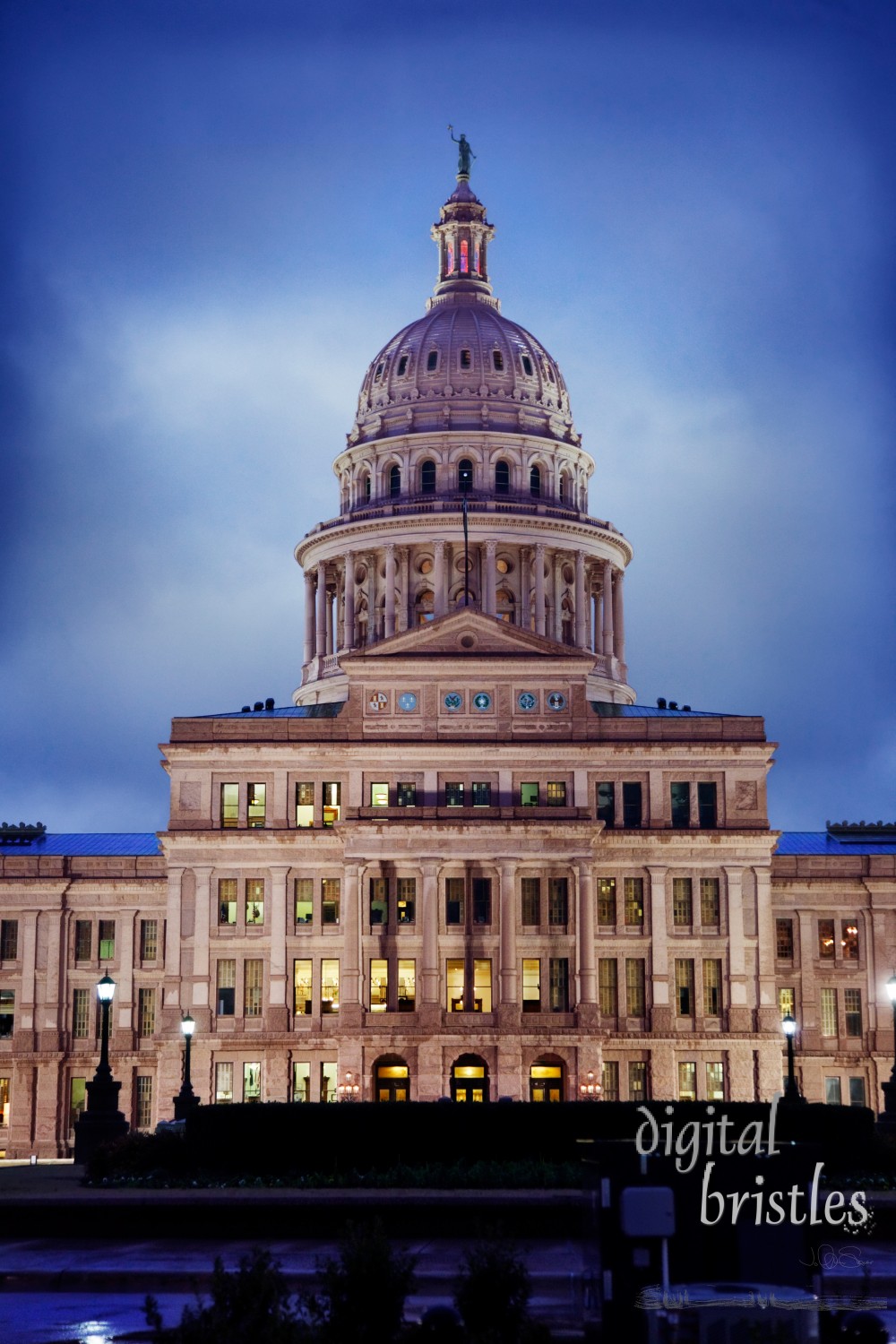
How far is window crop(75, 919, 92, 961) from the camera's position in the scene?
4230 inches

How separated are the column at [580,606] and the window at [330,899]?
36139 millimetres

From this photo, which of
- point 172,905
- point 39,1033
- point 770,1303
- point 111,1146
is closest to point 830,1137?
point 111,1146

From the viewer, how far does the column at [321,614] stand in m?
134

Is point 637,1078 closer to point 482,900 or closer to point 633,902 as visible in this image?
point 633,902

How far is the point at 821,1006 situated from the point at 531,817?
20754 millimetres

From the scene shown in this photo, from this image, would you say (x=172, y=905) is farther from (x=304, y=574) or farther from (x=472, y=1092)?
(x=304, y=574)

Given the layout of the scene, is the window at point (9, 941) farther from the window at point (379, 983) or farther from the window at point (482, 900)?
the window at point (482, 900)

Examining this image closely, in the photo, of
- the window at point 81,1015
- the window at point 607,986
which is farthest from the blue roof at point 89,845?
the window at point 607,986

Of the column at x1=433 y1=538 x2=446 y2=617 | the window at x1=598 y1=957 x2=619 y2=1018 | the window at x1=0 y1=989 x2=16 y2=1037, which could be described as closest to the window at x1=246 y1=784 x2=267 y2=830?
the window at x1=0 y1=989 x2=16 y2=1037

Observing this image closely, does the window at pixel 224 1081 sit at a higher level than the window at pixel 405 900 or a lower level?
lower

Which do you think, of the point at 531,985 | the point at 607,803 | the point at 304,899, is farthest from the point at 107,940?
the point at 607,803

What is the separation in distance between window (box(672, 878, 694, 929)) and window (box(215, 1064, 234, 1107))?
2346cm

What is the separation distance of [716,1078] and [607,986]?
6.95m

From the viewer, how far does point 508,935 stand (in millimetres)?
95938
